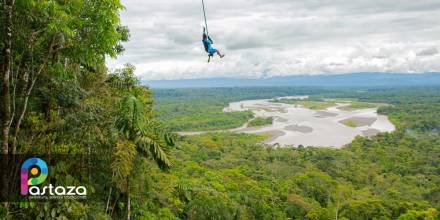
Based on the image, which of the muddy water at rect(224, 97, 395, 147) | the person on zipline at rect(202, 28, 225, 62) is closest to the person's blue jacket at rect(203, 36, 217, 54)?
the person on zipline at rect(202, 28, 225, 62)

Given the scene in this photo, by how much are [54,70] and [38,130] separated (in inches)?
45.0

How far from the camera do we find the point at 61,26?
18.9 feet

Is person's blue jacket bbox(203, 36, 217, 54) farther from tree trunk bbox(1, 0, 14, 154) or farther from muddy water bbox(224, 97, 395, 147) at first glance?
muddy water bbox(224, 97, 395, 147)

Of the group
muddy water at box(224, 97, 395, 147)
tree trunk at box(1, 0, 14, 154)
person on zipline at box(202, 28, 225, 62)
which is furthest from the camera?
muddy water at box(224, 97, 395, 147)

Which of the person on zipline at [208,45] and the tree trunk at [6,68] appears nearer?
A: the tree trunk at [6,68]

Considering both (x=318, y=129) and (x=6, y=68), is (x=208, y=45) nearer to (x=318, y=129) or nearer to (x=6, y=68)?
(x=6, y=68)

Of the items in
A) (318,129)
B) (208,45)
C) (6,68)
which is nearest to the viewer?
(6,68)

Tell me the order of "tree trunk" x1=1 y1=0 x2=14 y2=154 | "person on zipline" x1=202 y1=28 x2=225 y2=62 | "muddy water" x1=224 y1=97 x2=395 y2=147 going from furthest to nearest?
"muddy water" x1=224 y1=97 x2=395 y2=147, "person on zipline" x1=202 y1=28 x2=225 y2=62, "tree trunk" x1=1 y1=0 x2=14 y2=154

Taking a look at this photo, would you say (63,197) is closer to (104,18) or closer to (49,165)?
(49,165)

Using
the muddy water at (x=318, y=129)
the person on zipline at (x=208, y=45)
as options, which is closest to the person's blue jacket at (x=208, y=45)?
the person on zipline at (x=208, y=45)

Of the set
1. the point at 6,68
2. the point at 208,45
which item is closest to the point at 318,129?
the point at 208,45

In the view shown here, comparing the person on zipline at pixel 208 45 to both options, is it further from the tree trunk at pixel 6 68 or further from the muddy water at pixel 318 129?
the muddy water at pixel 318 129

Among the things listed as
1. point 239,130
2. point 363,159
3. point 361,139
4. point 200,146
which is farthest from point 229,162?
point 239,130

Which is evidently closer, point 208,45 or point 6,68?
point 6,68
